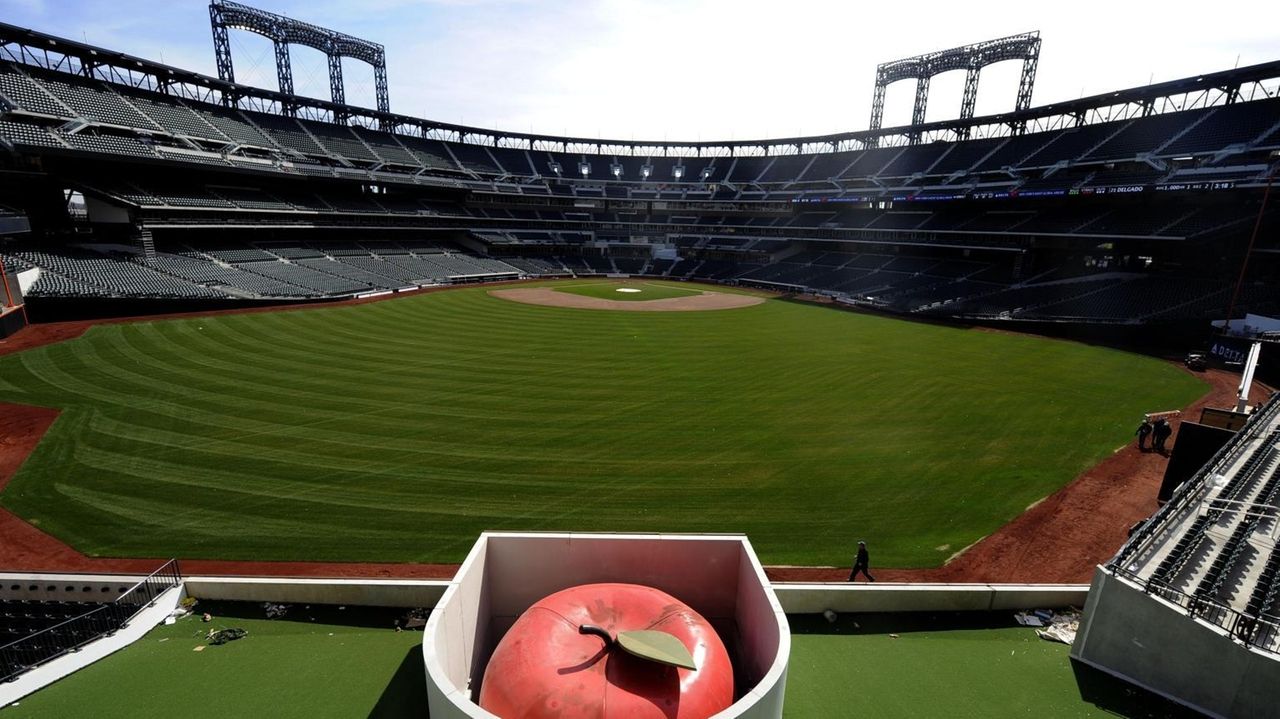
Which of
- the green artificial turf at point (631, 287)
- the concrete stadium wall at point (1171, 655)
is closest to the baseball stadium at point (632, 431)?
the concrete stadium wall at point (1171, 655)

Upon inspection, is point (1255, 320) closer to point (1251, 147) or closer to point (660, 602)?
point (1251, 147)

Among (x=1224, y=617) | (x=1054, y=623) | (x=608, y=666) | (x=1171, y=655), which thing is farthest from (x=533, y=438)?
(x=1224, y=617)

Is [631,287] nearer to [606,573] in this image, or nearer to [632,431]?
[632,431]

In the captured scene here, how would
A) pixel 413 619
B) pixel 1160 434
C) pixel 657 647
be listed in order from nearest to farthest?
pixel 657 647, pixel 413 619, pixel 1160 434

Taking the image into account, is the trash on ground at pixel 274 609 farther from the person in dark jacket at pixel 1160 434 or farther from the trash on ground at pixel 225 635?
the person in dark jacket at pixel 1160 434

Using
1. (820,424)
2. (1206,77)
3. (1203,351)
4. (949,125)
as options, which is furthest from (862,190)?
(820,424)

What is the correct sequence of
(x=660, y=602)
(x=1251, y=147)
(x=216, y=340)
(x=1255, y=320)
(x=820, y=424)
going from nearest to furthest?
(x=660, y=602)
(x=820, y=424)
(x=216, y=340)
(x=1255, y=320)
(x=1251, y=147)
